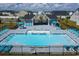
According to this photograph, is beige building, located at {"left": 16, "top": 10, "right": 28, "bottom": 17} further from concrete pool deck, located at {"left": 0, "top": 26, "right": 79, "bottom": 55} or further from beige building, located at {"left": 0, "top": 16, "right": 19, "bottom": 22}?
concrete pool deck, located at {"left": 0, "top": 26, "right": 79, "bottom": 55}

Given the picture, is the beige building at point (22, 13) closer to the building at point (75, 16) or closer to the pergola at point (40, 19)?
the pergola at point (40, 19)

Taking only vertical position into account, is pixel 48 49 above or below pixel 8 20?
below

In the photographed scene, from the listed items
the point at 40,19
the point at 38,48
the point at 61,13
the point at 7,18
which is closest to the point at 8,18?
the point at 7,18

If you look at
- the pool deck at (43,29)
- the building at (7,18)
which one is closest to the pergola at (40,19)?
the pool deck at (43,29)

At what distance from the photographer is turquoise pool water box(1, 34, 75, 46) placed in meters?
3.23

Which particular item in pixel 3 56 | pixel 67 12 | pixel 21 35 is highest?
pixel 67 12

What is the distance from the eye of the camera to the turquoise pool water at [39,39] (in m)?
3.23

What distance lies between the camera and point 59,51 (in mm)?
3238

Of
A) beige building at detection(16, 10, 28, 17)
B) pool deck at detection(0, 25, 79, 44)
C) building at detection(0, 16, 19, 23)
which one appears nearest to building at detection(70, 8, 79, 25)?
pool deck at detection(0, 25, 79, 44)

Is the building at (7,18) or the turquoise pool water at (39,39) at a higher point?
the building at (7,18)

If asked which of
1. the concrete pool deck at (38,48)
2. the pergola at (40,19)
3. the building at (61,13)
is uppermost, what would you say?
the building at (61,13)

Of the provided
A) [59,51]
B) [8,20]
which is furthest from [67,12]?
[8,20]

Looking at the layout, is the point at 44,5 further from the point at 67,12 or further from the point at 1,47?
the point at 1,47

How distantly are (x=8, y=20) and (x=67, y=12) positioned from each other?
1.96 feet
